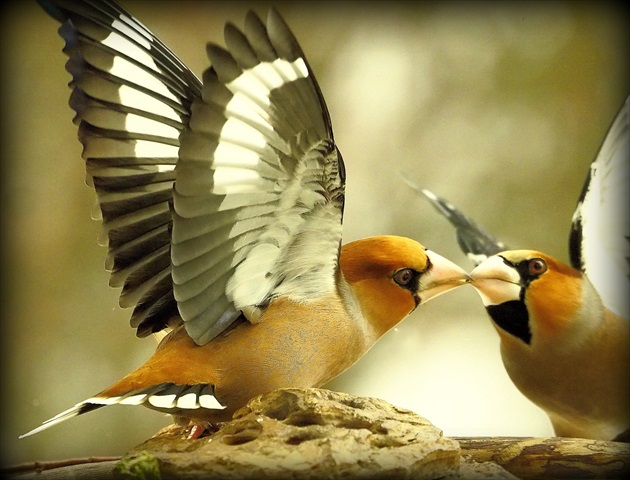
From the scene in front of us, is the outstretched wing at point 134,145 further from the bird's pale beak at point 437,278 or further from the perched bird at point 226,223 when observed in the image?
the bird's pale beak at point 437,278

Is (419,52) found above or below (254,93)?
above

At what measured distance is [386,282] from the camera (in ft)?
4.16

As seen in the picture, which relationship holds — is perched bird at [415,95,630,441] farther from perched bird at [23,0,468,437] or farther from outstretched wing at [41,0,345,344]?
outstretched wing at [41,0,345,344]

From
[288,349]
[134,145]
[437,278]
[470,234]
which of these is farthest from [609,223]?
[134,145]

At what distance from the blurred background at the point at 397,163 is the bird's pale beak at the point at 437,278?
0.32 m

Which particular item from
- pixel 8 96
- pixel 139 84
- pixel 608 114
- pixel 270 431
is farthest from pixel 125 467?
pixel 608 114

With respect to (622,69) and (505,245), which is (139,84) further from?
(622,69)

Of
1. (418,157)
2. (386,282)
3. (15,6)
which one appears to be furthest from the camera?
(418,157)

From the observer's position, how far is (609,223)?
144cm

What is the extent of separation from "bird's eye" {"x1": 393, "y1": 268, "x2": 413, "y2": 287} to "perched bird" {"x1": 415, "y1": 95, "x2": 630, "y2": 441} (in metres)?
0.16

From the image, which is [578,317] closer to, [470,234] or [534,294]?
[534,294]

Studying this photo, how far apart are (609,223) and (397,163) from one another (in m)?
0.46

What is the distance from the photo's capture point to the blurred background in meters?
1.47

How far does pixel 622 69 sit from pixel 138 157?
101 centimetres
